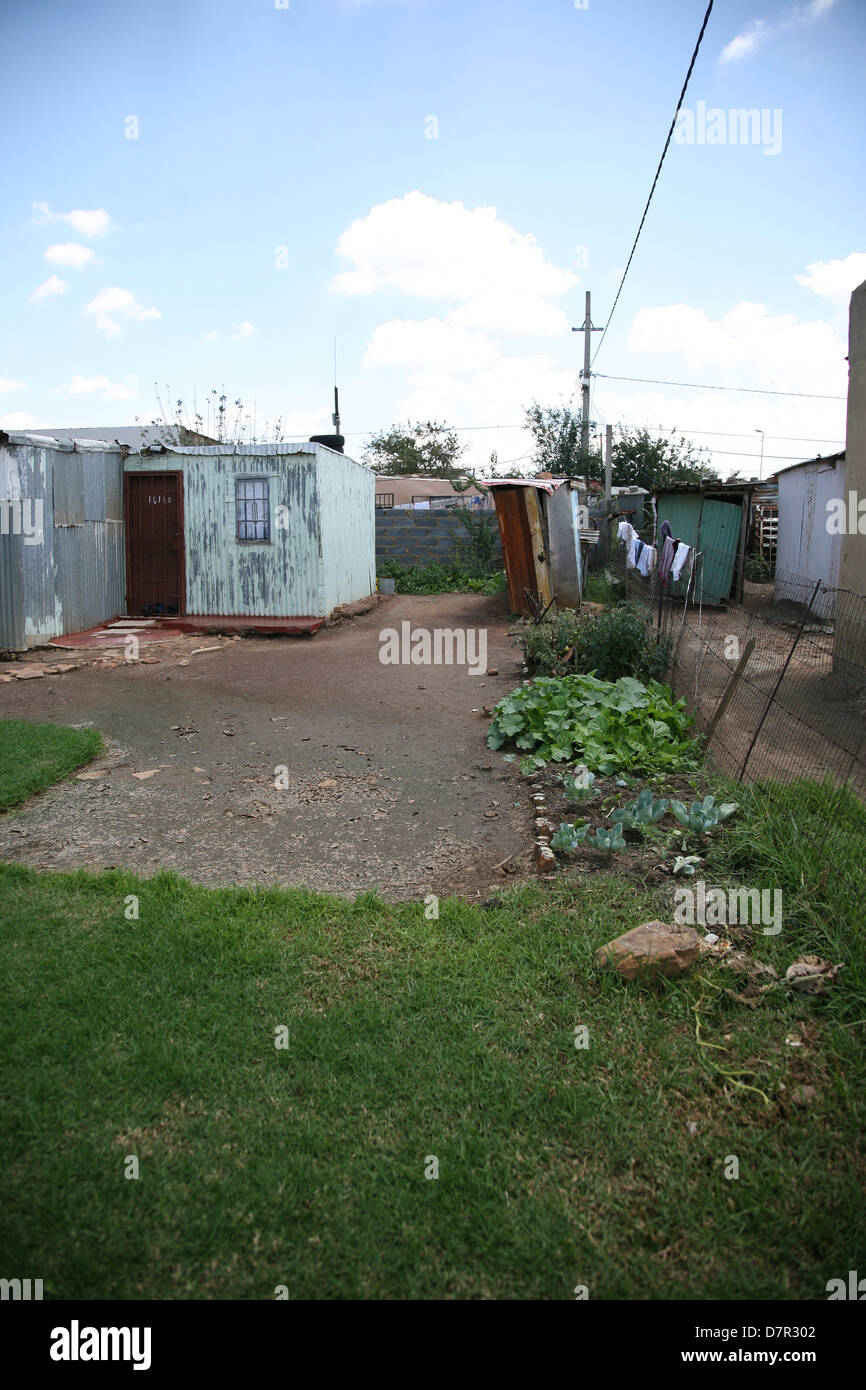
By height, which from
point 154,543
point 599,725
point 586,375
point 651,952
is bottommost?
point 651,952

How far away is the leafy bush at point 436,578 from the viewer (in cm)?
1691

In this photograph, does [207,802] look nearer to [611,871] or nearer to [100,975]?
[100,975]

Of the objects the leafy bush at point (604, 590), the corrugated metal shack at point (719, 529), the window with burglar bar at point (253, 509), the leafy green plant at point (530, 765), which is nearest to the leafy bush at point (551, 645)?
A: the leafy green plant at point (530, 765)

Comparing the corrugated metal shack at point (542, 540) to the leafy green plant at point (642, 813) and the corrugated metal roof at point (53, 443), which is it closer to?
the corrugated metal roof at point (53, 443)

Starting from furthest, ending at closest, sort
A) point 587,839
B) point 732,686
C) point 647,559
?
point 647,559, point 732,686, point 587,839

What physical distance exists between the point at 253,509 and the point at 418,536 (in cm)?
626

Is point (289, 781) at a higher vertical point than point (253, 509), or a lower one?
lower

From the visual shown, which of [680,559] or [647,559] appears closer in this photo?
[680,559]

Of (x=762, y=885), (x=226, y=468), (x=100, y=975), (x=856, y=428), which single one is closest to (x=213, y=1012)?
(x=100, y=975)

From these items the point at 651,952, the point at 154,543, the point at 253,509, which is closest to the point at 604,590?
the point at 253,509

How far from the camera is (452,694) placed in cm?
859

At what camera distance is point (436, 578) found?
17.6 m

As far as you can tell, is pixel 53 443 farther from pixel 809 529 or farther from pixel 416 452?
pixel 416 452

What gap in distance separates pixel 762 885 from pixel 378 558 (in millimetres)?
15210
